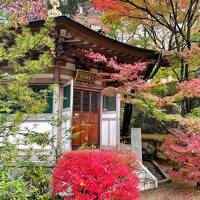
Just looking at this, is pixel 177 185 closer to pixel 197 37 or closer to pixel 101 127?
pixel 101 127

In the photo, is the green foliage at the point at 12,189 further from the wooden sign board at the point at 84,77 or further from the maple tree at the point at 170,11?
the maple tree at the point at 170,11

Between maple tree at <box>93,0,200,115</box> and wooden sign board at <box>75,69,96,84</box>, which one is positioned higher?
maple tree at <box>93,0,200,115</box>

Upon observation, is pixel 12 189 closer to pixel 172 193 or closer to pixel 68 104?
pixel 68 104

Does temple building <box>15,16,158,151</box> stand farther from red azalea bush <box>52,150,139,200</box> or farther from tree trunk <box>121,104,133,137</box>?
tree trunk <box>121,104,133,137</box>

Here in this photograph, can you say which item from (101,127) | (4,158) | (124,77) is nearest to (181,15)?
(124,77)

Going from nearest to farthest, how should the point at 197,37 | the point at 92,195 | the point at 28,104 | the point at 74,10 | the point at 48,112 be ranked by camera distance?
the point at 28,104 < the point at 92,195 < the point at 48,112 < the point at 197,37 < the point at 74,10

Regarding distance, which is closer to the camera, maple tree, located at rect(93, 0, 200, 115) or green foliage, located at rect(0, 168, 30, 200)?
green foliage, located at rect(0, 168, 30, 200)

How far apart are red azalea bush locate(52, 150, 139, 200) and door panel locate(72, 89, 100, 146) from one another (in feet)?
14.7

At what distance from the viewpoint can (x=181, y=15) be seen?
12.7 meters

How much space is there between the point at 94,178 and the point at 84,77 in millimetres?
5236

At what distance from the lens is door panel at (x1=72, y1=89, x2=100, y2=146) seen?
1091cm

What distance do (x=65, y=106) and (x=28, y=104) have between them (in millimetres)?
4772

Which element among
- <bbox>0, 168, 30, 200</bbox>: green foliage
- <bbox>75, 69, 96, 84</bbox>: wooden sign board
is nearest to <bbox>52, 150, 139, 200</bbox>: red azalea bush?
<bbox>0, 168, 30, 200</bbox>: green foliage

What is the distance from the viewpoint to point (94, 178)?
5.98 metres
